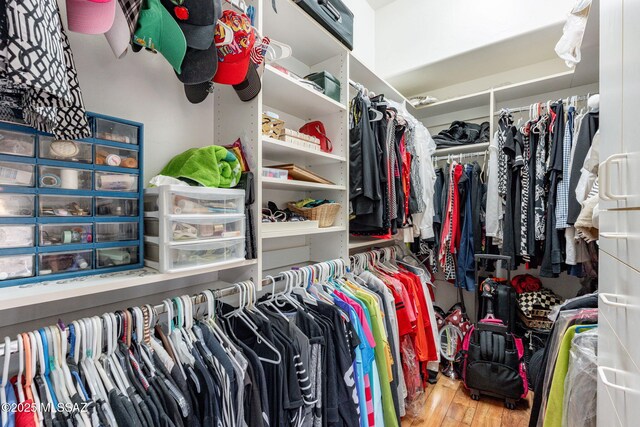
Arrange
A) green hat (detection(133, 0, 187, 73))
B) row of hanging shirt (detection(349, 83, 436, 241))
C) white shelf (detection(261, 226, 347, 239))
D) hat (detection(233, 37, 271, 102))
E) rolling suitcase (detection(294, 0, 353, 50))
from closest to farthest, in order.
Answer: green hat (detection(133, 0, 187, 73)), hat (detection(233, 37, 271, 102)), white shelf (detection(261, 226, 347, 239)), rolling suitcase (detection(294, 0, 353, 50)), row of hanging shirt (detection(349, 83, 436, 241))

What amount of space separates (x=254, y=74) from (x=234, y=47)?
131mm

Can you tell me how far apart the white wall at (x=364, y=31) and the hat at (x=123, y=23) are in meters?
1.94

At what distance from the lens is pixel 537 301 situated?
2.04 meters

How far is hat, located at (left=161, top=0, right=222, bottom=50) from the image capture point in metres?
0.77

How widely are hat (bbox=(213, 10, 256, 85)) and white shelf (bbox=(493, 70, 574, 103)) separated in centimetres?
197

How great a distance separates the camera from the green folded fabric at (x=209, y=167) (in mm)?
949

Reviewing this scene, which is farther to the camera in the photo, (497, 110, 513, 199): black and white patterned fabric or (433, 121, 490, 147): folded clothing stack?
(433, 121, 490, 147): folded clothing stack

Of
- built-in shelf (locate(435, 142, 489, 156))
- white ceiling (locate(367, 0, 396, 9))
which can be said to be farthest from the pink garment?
white ceiling (locate(367, 0, 396, 9))

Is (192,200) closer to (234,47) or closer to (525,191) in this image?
(234,47)

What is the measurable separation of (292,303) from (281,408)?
37 cm

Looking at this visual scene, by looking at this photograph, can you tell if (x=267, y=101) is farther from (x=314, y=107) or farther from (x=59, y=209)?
(x=59, y=209)

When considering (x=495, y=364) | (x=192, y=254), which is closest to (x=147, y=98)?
(x=192, y=254)

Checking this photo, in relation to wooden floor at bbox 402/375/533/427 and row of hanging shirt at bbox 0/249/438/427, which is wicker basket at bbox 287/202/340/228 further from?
wooden floor at bbox 402/375/533/427

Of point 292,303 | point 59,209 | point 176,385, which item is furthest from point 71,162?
point 292,303
